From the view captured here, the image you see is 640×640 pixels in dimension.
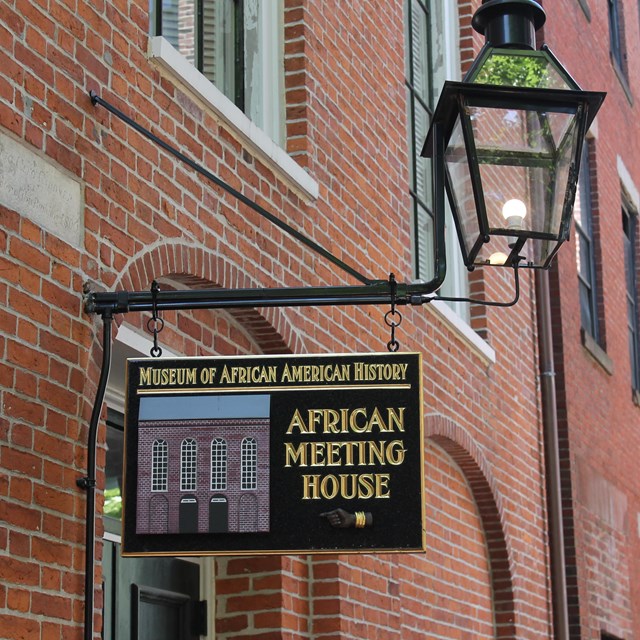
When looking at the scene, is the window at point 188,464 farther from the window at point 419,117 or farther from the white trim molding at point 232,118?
the window at point 419,117

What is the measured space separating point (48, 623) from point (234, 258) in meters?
2.10

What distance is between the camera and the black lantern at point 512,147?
14.9ft

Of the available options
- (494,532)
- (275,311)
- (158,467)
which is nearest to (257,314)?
(275,311)

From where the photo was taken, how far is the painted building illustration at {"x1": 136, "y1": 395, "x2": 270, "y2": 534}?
4.47 m

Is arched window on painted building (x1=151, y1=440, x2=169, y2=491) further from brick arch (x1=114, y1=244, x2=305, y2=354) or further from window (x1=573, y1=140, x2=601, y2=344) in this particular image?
window (x1=573, y1=140, x2=601, y2=344)

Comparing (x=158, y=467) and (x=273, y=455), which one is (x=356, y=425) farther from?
(x=158, y=467)

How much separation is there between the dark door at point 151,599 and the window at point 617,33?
10.8m

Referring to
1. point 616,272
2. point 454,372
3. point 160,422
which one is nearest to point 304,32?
point 454,372

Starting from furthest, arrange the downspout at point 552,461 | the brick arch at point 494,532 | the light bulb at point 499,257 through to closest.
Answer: the downspout at point 552,461, the brick arch at point 494,532, the light bulb at point 499,257

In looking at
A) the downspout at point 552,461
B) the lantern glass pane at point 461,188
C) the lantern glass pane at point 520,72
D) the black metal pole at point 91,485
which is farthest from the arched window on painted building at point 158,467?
the downspout at point 552,461

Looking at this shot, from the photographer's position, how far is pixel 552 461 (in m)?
10.6

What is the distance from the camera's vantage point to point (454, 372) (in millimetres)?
8742

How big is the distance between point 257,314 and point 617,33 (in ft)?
35.6

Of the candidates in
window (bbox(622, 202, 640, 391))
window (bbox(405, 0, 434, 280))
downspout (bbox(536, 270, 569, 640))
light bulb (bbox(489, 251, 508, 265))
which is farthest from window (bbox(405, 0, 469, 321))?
window (bbox(622, 202, 640, 391))
